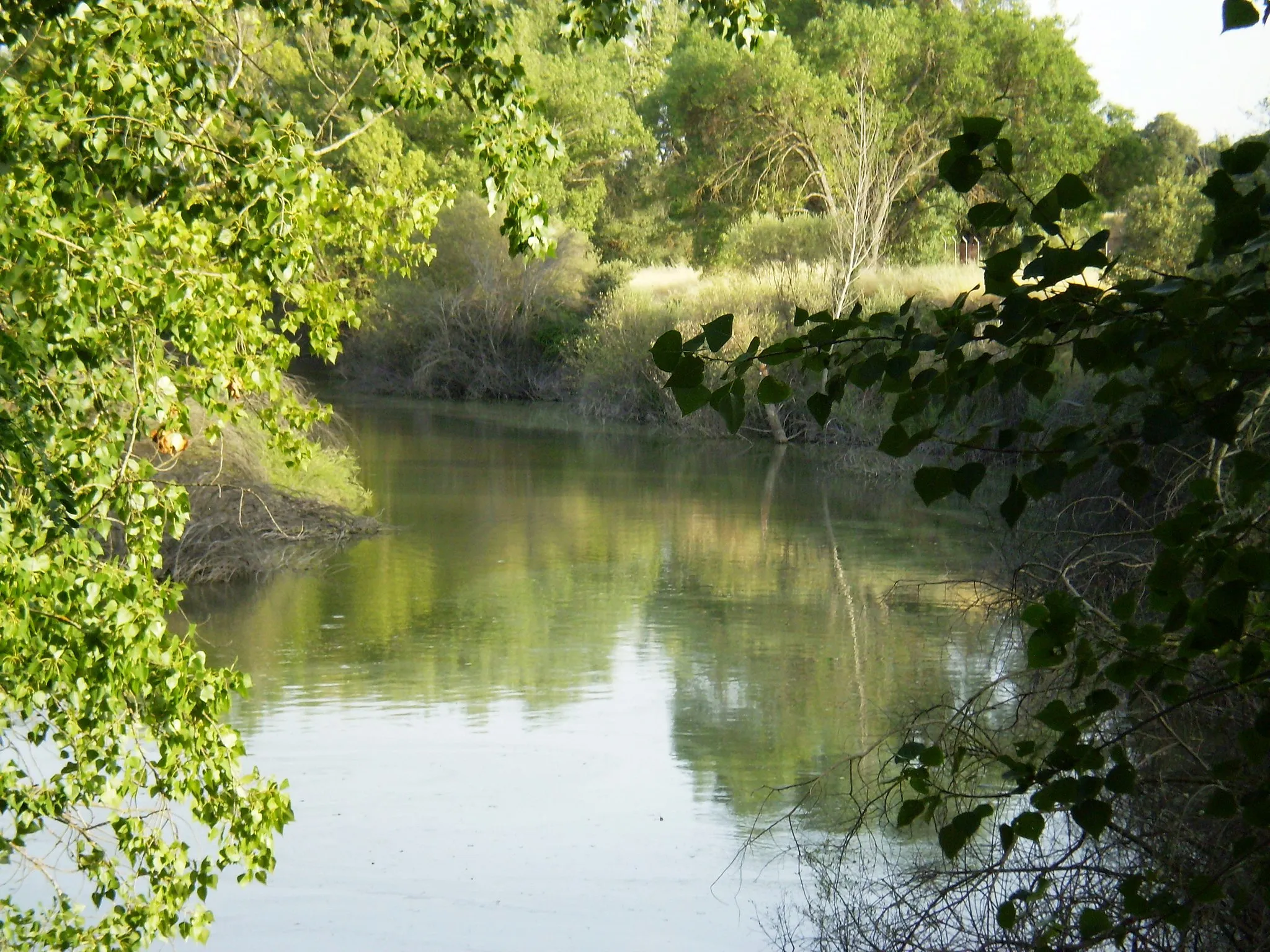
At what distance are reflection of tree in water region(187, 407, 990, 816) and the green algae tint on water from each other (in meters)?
0.03

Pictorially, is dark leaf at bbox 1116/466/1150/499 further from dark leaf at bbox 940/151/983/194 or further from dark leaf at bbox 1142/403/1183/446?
dark leaf at bbox 940/151/983/194

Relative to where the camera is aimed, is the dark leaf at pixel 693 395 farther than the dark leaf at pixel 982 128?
Yes

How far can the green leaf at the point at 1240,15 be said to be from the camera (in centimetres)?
131

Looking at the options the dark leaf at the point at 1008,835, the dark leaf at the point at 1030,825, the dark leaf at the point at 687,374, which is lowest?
the dark leaf at the point at 1008,835

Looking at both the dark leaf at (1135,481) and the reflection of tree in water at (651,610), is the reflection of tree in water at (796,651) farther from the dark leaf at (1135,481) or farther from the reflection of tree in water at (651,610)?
the dark leaf at (1135,481)

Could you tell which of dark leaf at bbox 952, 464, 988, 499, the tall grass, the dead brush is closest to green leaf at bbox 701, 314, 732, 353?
dark leaf at bbox 952, 464, 988, 499

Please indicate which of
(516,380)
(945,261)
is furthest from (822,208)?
(516,380)

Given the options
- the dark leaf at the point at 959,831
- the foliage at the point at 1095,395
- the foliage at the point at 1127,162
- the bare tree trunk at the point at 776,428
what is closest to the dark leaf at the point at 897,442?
the foliage at the point at 1095,395

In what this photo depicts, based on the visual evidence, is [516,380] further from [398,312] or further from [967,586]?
[967,586]

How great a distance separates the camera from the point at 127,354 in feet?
11.3

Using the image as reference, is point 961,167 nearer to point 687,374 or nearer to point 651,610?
point 687,374

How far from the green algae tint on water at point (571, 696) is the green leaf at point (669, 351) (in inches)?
140

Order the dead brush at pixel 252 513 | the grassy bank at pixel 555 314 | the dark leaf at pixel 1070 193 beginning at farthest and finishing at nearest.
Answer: the grassy bank at pixel 555 314 < the dead brush at pixel 252 513 < the dark leaf at pixel 1070 193

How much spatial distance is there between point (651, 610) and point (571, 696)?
86.8 inches
